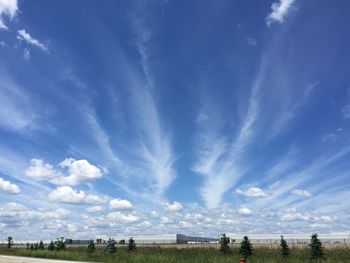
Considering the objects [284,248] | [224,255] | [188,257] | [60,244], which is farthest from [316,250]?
[60,244]

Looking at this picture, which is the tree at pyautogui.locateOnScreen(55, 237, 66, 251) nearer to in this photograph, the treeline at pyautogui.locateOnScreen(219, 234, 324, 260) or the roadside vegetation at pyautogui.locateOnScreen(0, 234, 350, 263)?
the roadside vegetation at pyautogui.locateOnScreen(0, 234, 350, 263)

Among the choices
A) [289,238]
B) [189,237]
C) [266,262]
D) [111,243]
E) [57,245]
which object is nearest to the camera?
[266,262]

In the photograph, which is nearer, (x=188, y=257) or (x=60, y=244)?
(x=188, y=257)

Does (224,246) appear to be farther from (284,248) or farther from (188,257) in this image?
(188,257)

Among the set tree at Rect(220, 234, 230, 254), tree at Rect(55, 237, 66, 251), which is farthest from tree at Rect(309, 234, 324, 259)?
tree at Rect(55, 237, 66, 251)

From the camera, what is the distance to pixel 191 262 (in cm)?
3161

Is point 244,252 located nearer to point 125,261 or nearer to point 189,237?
point 125,261

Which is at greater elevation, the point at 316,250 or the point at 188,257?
the point at 316,250

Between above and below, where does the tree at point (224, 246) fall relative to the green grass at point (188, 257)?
above

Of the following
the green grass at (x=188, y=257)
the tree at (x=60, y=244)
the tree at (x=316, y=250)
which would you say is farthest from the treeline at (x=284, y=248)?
the tree at (x=60, y=244)

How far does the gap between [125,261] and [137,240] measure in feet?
399

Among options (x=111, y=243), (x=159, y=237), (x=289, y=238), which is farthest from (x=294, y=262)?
(x=159, y=237)

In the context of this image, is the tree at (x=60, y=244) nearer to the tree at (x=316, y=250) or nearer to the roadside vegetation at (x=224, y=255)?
the roadside vegetation at (x=224, y=255)

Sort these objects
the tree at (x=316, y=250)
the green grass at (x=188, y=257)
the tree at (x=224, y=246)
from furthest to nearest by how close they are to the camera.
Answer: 1. the tree at (x=224, y=246)
2. the tree at (x=316, y=250)
3. the green grass at (x=188, y=257)
